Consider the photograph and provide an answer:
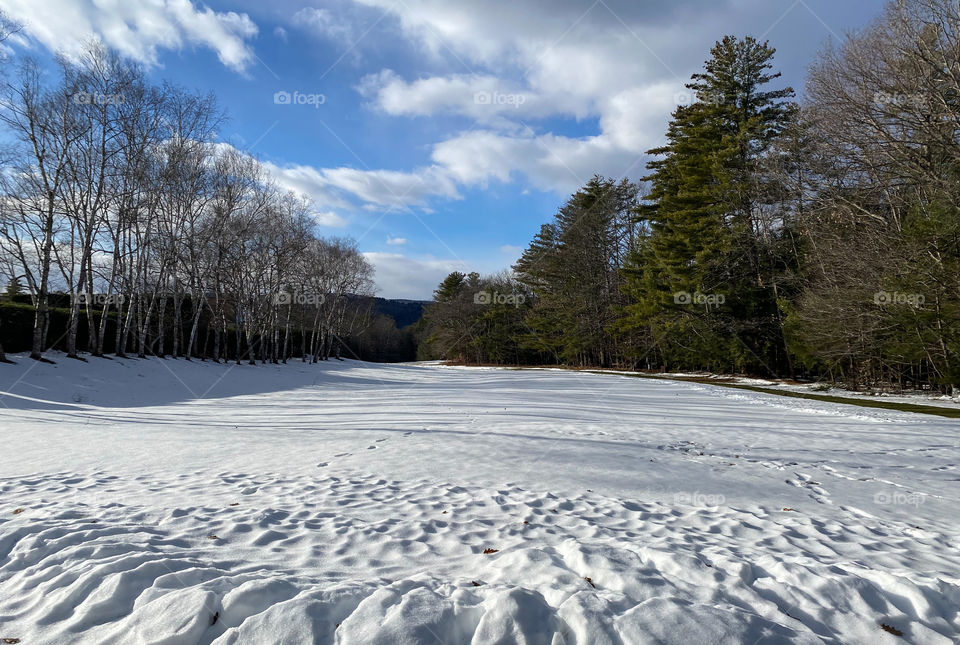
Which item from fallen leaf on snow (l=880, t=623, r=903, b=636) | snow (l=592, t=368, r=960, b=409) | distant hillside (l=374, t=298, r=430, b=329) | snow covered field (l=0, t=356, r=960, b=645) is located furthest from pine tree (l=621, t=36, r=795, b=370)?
distant hillside (l=374, t=298, r=430, b=329)

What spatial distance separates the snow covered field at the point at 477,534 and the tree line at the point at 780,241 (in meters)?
8.29

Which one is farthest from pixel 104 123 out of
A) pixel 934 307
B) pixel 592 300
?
pixel 592 300

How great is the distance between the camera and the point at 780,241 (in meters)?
25.3

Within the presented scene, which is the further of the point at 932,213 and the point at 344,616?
the point at 932,213

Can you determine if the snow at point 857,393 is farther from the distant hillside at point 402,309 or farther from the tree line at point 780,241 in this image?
the distant hillside at point 402,309

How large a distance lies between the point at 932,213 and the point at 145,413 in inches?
873

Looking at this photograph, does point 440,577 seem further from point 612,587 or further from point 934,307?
point 934,307

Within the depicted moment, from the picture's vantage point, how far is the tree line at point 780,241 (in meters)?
14.1

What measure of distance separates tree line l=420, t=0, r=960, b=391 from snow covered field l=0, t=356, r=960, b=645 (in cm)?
829

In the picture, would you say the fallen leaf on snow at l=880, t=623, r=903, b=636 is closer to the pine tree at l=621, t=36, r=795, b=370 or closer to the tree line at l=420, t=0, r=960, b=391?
the tree line at l=420, t=0, r=960, b=391

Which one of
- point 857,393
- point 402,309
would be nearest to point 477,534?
point 857,393

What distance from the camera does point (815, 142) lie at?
16.2 meters

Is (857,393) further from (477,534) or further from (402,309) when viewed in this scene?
(402,309)

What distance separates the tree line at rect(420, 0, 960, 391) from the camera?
46.2 feet
